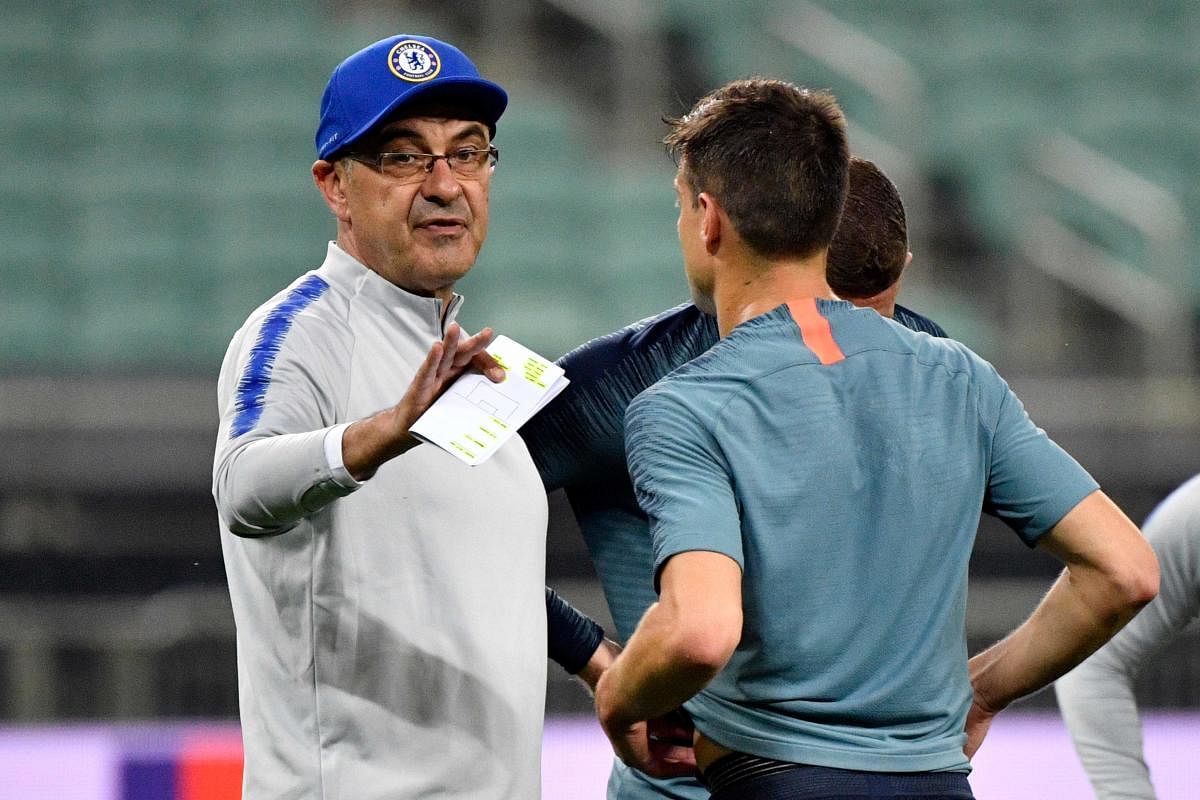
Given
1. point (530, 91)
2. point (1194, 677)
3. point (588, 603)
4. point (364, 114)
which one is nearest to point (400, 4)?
point (530, 91)

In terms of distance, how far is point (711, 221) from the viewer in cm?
194

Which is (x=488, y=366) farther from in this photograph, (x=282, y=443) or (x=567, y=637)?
(x=567, y=637)

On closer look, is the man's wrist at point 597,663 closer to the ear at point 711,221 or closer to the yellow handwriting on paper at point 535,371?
the yellow handwriting on paper at point 535,371

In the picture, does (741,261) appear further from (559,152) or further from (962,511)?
(559,152)

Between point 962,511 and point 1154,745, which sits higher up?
point 962,511

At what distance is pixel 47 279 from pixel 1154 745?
548 cm

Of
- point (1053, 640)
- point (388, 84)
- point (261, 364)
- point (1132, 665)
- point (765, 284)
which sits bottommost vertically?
point (1132, 665)

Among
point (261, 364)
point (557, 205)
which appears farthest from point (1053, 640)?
point (557, 205)

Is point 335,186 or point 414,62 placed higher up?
point 414,62

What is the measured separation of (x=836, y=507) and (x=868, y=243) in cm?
59

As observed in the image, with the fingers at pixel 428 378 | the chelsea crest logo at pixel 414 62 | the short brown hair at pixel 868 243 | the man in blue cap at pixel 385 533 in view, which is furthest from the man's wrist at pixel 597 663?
the chelsea crest logo at pixel 414 62

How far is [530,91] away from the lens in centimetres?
888

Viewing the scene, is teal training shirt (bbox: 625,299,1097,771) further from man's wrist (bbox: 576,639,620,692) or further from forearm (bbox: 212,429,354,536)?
man's wrist (bbox: 576,639,620,692)

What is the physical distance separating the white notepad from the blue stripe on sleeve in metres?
0.26
